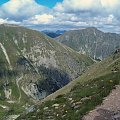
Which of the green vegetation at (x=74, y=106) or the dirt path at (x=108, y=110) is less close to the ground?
the dirt path at (x=108, y=110)

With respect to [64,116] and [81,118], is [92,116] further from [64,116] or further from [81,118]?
[64,116]

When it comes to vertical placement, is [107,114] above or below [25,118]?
above

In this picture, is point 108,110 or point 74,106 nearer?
point 108,110

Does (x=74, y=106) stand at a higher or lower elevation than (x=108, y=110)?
lower

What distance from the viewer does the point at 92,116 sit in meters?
22.8

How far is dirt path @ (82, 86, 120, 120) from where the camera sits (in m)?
22.2

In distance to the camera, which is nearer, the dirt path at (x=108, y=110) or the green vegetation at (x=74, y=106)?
the dirt path at (x=108, y=110)

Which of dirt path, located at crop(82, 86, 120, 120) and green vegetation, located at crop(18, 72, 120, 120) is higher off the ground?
dirt path, located at crop(82, 86, 120, 120)

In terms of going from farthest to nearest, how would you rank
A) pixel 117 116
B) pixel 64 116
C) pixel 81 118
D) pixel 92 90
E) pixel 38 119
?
pixel 92 90
pixel 38 119
pixel 64 116
pixel 81 118
pixel 117 116

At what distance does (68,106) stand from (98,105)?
12.3 feet

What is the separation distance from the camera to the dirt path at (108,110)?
72.8 ft

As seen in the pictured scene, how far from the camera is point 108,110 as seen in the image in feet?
76.8

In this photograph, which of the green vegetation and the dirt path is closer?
the dirt path

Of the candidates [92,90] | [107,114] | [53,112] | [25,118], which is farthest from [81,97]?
[107,114]
